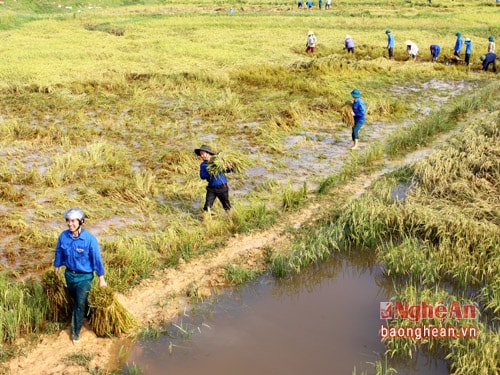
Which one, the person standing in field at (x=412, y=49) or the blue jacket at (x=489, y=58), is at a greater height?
the person standing in field at (x=412, y=49)

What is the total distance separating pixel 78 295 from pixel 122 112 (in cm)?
826

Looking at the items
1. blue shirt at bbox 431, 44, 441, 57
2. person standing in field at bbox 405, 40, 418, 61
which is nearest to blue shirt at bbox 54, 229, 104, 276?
person standing in field at bbox 405, 40, 418, 61

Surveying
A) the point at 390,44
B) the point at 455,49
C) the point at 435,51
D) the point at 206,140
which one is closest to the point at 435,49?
the point at 435,51

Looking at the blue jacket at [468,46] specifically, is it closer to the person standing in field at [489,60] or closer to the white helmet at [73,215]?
the person standing in field at [489,60]

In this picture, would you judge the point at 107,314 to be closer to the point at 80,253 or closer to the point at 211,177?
the point at 80,253

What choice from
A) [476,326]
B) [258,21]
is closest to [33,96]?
[476,326]

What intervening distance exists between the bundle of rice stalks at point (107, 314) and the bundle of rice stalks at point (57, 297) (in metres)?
0.33

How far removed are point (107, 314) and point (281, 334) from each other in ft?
5.52

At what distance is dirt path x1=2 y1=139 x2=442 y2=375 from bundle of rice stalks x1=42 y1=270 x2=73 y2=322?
0.21 metres

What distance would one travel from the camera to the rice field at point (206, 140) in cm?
650

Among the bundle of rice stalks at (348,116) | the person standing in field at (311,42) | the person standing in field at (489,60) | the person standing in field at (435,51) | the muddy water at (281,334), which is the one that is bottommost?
the muddy water at (281,334)

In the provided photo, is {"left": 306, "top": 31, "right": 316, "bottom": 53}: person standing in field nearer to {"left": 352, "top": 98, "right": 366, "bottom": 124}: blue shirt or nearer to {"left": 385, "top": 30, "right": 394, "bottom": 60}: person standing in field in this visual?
{"left": 385, "top": 30, "right": 394, "bottom": 60}: person standing in field

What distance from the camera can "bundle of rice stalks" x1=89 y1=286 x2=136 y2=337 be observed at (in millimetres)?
4848

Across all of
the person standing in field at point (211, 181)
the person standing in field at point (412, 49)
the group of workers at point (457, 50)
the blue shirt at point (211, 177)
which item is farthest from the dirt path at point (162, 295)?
the person standing in field at point (412, 49)
